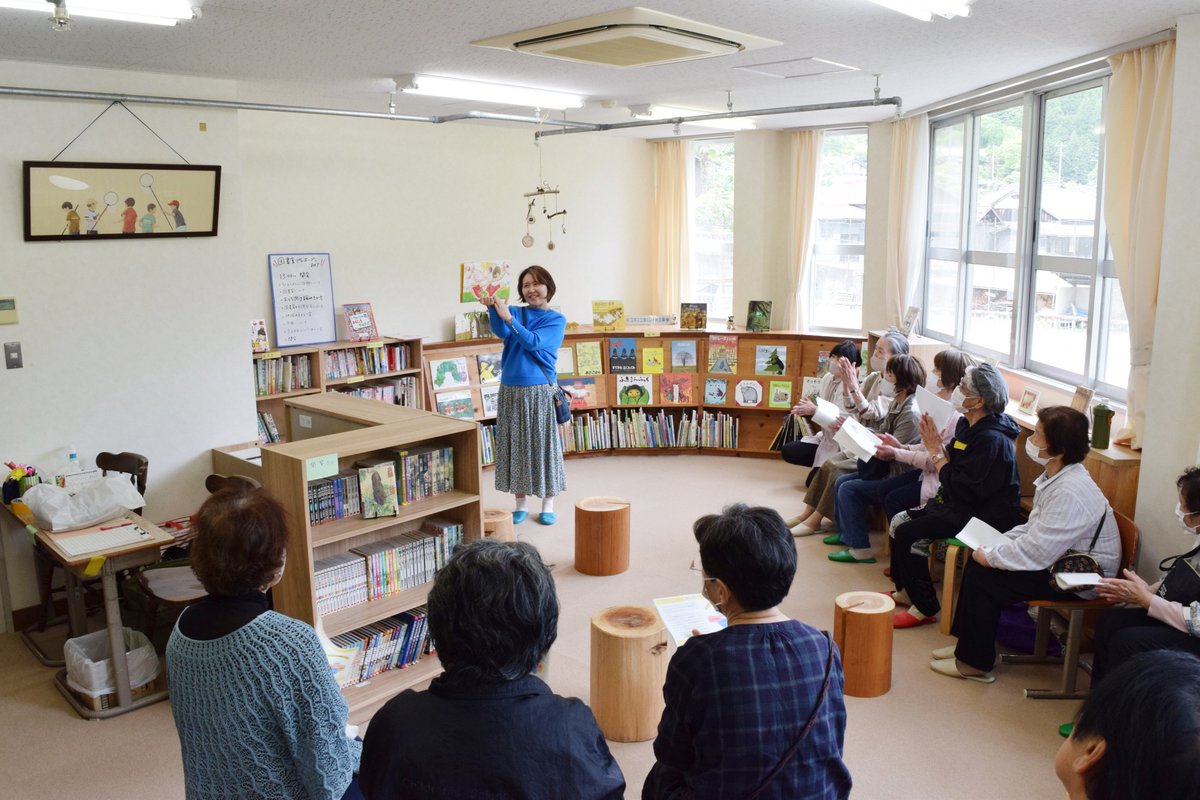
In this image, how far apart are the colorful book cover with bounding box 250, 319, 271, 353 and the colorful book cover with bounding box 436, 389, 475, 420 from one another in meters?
1.54

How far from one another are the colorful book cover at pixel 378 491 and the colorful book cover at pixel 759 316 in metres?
5.01

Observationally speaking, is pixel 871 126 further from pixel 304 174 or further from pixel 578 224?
pixel 304 174

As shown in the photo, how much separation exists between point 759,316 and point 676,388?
3.30ft

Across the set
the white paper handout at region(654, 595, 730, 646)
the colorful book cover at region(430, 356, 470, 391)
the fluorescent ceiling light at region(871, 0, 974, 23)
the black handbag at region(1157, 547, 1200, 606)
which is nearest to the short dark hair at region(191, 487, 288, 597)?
the white paper handout at region(654, 595, 730, 646)

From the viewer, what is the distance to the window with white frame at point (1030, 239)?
5266 mm

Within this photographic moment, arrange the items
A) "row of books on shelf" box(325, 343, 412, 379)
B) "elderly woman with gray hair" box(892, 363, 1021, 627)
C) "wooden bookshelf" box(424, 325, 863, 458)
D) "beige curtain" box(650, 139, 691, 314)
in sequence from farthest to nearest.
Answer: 1. "beige curtain" box(650, 139, 691, 314)
2. "wooden bookshelf" box(424, 325, 863, 458)
3. "row of books on shelf" box(325, 343, 412, 379)
4. "elderly woman with gray hair" box(892, 363, 1021, 627)

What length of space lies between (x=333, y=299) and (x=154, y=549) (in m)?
3.40

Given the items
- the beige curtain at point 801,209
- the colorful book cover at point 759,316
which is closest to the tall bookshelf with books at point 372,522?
the colorful book cover at point 759,316

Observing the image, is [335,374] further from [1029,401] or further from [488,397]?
[1029,401]

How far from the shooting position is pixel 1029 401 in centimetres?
535

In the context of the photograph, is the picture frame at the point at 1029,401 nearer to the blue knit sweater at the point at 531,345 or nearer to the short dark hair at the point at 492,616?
the blue knit sweater at the point at 531,345

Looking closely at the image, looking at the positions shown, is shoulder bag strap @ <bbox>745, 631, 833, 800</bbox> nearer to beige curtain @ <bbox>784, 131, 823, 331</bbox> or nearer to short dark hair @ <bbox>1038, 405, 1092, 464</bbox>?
short dark hair @ <bbox>1038, 405, 1092, 464</bbox>

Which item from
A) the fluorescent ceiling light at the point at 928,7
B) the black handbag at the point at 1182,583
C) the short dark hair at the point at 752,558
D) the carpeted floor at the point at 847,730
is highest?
the fluorescent ceiling light at the point at 928,7

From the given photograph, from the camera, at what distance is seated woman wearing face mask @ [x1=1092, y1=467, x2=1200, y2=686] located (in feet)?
10.8
